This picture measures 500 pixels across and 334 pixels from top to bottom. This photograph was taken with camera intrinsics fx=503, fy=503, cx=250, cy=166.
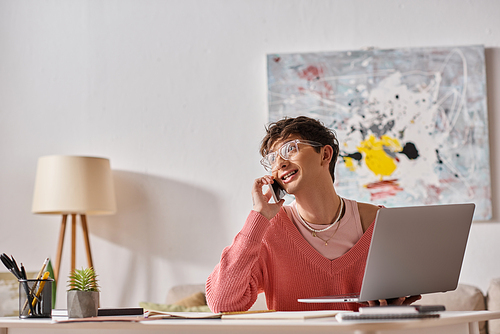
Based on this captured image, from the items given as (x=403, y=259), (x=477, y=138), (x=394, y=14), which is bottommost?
(x=403, y=259)

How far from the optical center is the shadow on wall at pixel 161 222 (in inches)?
106

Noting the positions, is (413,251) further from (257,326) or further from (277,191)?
(277,191)

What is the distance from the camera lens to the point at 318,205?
5.22 ft

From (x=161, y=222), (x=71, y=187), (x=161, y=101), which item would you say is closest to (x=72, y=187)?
(x=71, y=187)

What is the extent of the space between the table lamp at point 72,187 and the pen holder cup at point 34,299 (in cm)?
137

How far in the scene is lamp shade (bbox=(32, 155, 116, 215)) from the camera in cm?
241

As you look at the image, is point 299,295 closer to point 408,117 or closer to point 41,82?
point 408,117

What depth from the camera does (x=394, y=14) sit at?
271 centimetres

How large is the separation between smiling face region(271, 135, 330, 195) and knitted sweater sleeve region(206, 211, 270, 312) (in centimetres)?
18

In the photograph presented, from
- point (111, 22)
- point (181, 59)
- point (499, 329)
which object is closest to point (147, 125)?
point (181, 59)

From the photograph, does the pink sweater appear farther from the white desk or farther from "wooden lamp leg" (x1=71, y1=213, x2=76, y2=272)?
"wooden lamp leg" (x1=71, y1=213, x2=76, y2=272)

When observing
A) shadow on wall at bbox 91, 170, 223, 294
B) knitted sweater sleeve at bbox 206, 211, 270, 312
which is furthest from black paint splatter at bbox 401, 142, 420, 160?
knitted sweater sleeve at bbox 206, 211, 270, 312

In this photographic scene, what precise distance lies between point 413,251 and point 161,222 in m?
1.88

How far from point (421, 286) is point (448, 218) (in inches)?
6.3
